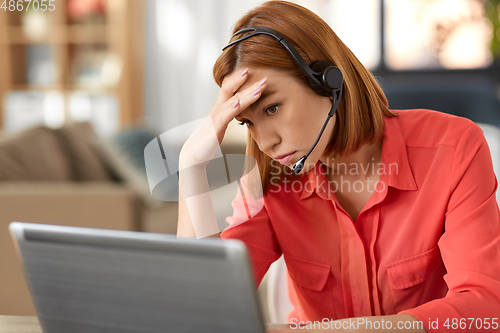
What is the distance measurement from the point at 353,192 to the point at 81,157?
4.82 ft

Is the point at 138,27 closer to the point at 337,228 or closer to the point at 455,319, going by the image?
the point at 337,228

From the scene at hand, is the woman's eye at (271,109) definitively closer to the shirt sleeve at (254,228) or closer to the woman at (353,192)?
the woman at (353,192)

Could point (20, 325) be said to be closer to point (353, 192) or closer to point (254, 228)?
point (254, 228)

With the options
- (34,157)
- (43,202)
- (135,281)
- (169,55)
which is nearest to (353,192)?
(135,281)

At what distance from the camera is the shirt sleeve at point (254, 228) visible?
2.67 ft

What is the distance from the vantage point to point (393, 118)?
2.72 feet

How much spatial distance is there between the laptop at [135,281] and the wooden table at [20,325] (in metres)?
0.22

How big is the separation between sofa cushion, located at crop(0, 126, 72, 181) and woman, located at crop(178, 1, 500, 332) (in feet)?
3.55

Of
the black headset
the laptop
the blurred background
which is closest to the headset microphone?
the black headset

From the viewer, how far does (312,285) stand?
806 mm

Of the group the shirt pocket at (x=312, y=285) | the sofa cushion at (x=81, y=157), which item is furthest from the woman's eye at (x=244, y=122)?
the sofa cushion at (x=81, y=157)

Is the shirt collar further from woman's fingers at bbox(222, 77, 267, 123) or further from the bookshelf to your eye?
the bookshelf

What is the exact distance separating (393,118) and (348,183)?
145mm

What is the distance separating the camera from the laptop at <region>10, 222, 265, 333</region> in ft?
1.08
